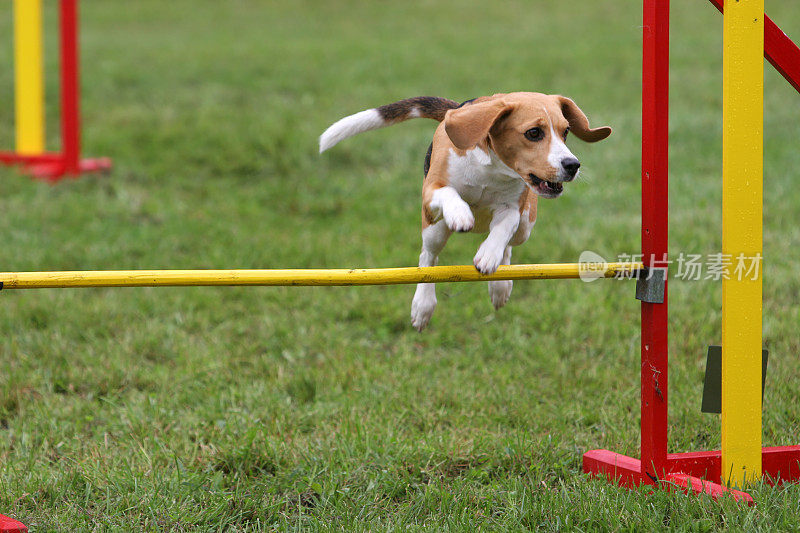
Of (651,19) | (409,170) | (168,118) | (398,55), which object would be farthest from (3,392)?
(398,55)

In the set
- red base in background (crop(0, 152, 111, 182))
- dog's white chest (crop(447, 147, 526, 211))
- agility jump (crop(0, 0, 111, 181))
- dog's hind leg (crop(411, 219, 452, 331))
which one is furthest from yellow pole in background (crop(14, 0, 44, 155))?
dog's white chest (crop(447, 147, 526, 211))

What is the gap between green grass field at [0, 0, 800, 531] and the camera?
2994mm

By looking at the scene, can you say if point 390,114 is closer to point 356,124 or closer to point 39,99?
point 356,124

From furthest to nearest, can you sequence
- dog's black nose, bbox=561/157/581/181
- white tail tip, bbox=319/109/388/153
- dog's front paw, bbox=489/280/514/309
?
dog's front paw, bbox=489/280/514/309, white tail tip, bbox=319/109/388/153, dog's black nose, bbox=561/157/581/181

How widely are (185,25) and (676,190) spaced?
38.1 ft

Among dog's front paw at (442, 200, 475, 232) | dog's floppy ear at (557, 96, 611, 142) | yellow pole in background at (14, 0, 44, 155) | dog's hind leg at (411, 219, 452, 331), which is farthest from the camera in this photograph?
yellow pole in background at (14, 0, 44, 155)

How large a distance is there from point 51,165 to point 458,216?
609 cm

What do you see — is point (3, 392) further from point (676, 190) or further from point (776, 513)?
point (676, 190)

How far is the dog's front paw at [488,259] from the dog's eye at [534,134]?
0.36 metres

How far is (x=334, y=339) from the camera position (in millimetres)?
4625

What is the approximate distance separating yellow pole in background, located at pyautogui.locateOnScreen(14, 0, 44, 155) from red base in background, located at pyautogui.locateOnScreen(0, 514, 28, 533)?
5.80 meters

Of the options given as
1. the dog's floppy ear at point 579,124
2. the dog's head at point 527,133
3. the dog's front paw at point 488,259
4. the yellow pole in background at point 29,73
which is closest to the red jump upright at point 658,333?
the dog's floppy ear at point 579,124

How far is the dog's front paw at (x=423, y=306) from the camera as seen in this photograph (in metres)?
2.96

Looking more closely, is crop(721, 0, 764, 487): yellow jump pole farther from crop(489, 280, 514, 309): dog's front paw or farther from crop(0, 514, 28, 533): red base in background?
crop(0, 514, 28, 533): red base in background
